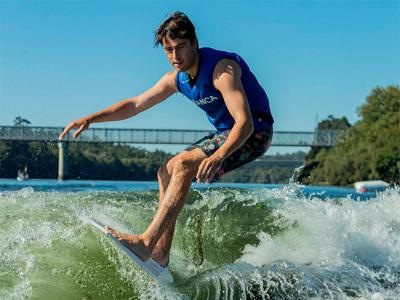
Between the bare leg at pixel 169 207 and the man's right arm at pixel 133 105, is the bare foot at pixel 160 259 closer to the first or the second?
the bare leg at pixel 169 207

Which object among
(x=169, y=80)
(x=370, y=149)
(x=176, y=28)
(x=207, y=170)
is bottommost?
(x=370, y=149)

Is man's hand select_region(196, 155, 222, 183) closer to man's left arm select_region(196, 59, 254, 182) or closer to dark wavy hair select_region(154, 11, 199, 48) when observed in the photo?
man's left arm select_region(196, 59, 254, 182)

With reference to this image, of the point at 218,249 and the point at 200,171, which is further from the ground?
the point at 200,171

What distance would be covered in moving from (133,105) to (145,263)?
1.85 meters

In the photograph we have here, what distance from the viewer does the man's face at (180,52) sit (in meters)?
6.22

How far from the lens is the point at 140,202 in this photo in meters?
9.32

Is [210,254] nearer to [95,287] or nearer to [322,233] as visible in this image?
[322,233]

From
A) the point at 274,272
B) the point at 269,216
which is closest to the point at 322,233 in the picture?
the point at 269,216

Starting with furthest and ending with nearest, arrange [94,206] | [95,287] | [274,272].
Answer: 1. [94,206]
2. [274,272]
3. [95,287]

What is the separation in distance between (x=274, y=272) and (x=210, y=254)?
5.35ft

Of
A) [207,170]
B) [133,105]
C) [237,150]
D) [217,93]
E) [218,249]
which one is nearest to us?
[207,170]

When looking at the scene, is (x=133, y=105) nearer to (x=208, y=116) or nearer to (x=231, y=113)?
(x=208, y=116)

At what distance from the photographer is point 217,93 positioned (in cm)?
642

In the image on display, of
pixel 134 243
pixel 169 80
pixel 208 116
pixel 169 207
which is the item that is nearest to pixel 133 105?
pixel 169 80
